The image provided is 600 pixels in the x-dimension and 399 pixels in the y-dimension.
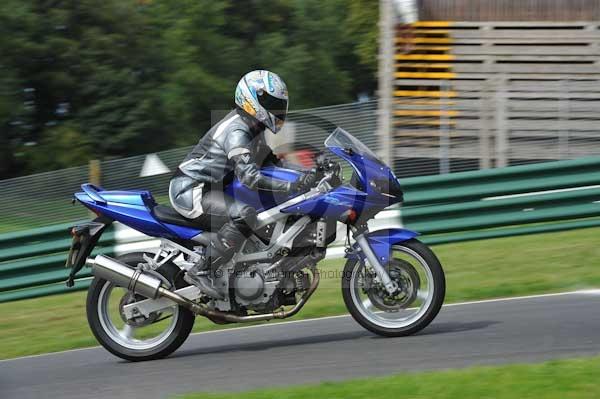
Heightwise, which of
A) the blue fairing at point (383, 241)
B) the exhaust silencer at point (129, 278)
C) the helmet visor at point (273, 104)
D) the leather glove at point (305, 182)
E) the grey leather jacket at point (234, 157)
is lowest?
the exhaust silencer at point (129, 278)

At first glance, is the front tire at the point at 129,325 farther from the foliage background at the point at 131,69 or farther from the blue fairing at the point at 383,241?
the foliage background at the point at 131,69

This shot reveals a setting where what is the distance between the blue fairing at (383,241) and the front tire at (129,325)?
1.32 m

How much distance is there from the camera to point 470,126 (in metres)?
13.8

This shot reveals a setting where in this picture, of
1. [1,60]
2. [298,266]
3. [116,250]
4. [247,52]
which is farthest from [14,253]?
[247,52]

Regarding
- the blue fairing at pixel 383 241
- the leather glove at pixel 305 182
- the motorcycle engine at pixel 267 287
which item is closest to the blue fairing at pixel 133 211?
the motorcycle engine at pixel 267 287

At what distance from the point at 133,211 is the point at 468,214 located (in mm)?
5033

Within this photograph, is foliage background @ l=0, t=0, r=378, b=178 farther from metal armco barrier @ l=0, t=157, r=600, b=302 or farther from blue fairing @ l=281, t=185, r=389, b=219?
blue fairing @ l=281, t=185, r=389, b=219

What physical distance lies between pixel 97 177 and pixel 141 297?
484cm

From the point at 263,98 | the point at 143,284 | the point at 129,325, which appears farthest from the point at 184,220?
the point at 263,98

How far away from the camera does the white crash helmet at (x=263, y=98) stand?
280 inches

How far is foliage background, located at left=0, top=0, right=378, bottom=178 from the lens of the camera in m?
27.9

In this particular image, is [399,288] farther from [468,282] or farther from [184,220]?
[468,282]

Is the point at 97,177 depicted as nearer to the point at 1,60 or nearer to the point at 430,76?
the point at 430,76

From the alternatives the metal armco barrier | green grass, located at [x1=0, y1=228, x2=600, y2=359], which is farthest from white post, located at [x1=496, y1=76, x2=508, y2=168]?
green grass, located at [x1=0, y1=228, x2=600, y2=359]
